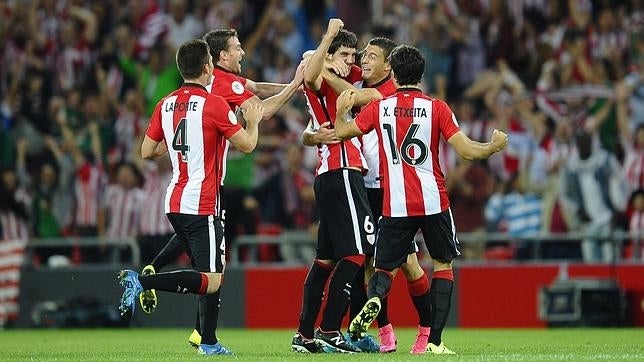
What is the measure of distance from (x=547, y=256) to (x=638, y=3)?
4.13 m

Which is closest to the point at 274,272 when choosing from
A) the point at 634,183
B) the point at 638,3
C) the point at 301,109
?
the point at 301,109

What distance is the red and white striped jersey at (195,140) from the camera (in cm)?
1082

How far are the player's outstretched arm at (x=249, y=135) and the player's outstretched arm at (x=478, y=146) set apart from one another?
142 centimetres

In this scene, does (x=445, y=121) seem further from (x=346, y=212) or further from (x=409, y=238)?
(x=346, y=212)

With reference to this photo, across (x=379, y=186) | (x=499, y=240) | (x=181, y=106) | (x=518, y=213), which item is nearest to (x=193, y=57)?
(x=181, y=106)

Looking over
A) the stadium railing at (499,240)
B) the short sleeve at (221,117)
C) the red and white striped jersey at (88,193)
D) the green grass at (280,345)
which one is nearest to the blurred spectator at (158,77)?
the red and white striped jersey at (88,193)

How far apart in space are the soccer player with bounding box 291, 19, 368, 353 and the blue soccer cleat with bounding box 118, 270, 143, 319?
1.42 m

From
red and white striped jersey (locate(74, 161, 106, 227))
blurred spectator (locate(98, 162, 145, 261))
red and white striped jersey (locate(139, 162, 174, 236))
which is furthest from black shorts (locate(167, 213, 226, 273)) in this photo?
red and white striped jersey (locate(74, 161, 106, 227))

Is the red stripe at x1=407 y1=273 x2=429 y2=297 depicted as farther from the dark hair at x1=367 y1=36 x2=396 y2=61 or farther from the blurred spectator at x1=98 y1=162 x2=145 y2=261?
the blurred spectator at x1=98 y1=162 x2=145 y2=261

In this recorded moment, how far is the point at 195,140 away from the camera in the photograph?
10.8 meters

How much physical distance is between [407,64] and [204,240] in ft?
6.34

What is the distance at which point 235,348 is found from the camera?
41.4 ft

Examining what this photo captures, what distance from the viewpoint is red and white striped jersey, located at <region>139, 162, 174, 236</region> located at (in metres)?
18.5

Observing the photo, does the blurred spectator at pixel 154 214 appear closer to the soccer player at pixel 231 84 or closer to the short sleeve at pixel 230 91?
the soccer player at pixel 231 84
